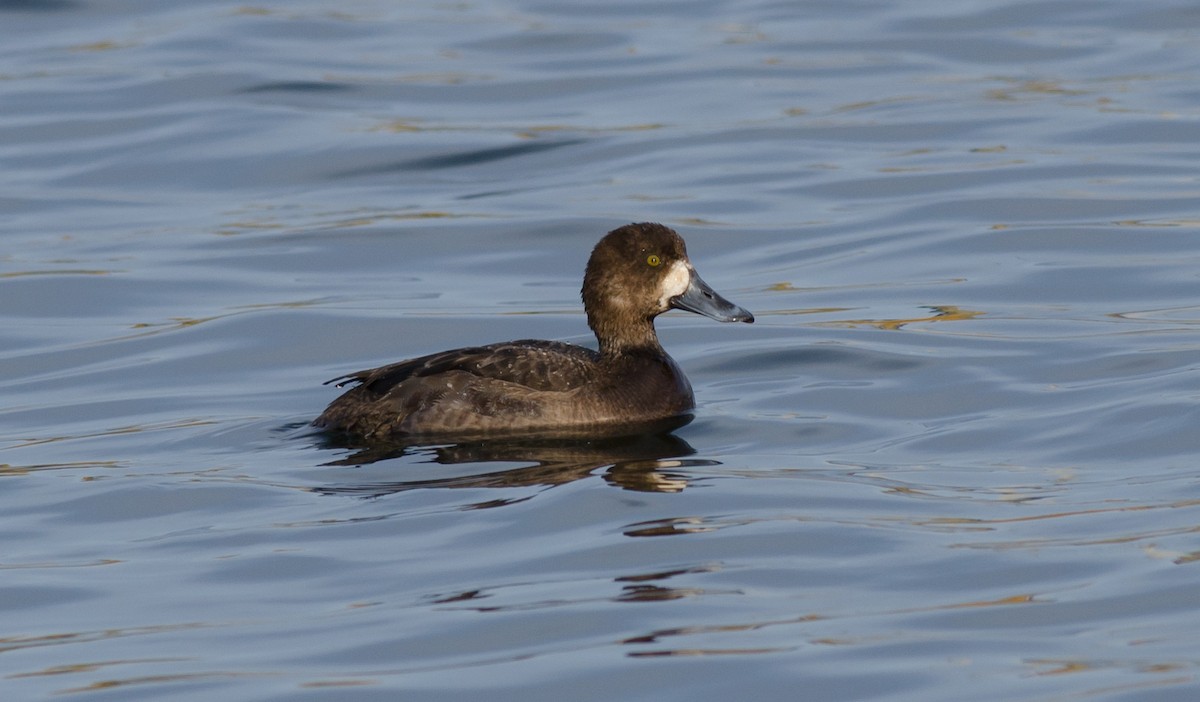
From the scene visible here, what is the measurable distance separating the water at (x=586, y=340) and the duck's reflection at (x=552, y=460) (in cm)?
4

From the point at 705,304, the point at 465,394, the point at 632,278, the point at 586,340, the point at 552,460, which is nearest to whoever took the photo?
the point at 552,460

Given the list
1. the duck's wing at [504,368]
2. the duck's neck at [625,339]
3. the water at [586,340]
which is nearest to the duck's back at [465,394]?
the duck's wing at [504,368]

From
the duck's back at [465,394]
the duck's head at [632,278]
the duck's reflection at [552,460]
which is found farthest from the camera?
the duck's head at [632,278]

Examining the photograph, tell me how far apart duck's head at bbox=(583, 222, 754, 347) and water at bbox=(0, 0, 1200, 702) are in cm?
61

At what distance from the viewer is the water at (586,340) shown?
668 centimetres

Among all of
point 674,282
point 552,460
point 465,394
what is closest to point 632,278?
point 674,282

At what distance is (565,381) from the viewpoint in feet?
32.4

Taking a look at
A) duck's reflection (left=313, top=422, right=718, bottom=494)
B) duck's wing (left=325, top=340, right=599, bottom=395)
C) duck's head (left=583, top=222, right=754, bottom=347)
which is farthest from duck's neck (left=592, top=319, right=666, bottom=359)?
duck's reflection (left=313, top=422, right=718, bottom=494)

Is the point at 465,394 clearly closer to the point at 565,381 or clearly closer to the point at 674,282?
the point at 565,381

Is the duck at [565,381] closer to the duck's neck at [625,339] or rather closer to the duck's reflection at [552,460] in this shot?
the duck's neck at [625,339]

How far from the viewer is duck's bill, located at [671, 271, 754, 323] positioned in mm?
10523

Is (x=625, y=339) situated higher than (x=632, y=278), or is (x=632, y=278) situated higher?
(x=632, y=278)

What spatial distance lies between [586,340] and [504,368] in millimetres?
2547

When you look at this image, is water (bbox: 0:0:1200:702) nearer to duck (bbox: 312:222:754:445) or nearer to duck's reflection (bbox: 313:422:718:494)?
duck's reflection (bbox: 313:422:718:494)
